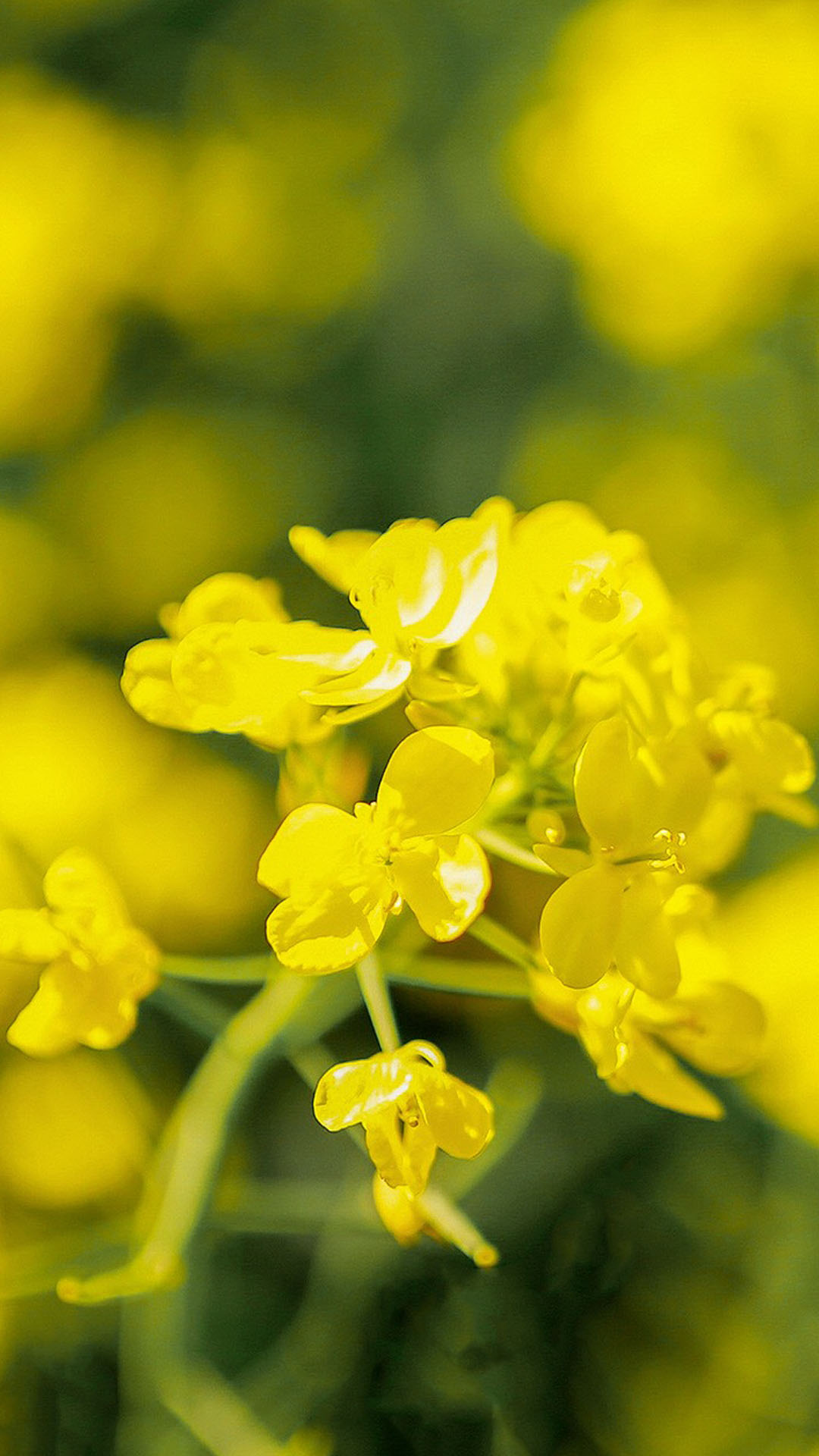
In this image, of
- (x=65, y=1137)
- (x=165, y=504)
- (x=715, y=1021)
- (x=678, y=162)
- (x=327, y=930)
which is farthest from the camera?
(x=678, y=162)

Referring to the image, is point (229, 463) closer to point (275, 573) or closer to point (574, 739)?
point (275, 573)


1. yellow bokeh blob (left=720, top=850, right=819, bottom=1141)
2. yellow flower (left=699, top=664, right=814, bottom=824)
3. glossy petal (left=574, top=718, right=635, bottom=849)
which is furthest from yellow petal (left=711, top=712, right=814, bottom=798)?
yellow bokeh blob (left=720, top=850, right=819, bottom=1141)

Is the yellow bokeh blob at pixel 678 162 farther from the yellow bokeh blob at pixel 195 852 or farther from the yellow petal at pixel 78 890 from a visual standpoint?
the yellow petal at pixel 78 890

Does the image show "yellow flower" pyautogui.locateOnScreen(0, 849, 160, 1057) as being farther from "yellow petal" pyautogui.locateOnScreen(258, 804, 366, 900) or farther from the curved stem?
"yellow petal" pyautogui.locateOnScreen(258, 804, 366, 900)

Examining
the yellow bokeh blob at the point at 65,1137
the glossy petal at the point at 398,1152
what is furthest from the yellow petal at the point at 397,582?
the yellow bokeh blob at the point at 65,1137

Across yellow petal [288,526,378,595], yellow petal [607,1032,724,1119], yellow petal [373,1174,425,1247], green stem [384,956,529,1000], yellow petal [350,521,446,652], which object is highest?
yellow petal [350,521,446,652]

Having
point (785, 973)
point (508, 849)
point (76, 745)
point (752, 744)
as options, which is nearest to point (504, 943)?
point (508, 849)

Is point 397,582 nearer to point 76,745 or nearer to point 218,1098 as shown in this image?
point 218,1098
